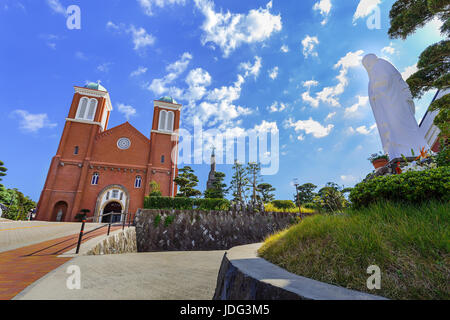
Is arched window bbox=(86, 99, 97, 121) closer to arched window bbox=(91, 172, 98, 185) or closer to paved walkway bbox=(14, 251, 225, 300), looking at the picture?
arched window bbox=(91, 172, 98, 185)

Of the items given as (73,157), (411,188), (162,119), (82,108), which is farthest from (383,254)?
(82,108)

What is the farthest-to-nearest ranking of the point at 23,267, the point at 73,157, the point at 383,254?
the point at 73,157
the point at 23,267
the point at 383,254

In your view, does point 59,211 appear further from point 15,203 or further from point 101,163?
point 15,203

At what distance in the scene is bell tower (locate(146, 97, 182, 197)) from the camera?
21.0 m

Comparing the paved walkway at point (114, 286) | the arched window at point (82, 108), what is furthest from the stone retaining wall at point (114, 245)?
the arched window at point (82, 108)

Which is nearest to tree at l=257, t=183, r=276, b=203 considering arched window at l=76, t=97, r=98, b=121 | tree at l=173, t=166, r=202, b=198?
tree at l=173, t=166, r=202, b=198

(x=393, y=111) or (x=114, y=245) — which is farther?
(x=393, y=111)

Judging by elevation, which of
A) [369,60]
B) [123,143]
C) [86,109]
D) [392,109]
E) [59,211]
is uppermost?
[86,109]

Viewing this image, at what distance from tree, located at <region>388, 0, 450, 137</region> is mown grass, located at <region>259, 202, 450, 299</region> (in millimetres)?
4687

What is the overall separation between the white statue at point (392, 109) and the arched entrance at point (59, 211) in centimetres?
2612

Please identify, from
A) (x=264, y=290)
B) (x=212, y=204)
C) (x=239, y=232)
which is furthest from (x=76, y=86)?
(x=264, y=290)

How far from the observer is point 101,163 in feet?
66.1

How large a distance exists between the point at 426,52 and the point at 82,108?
28057mm
